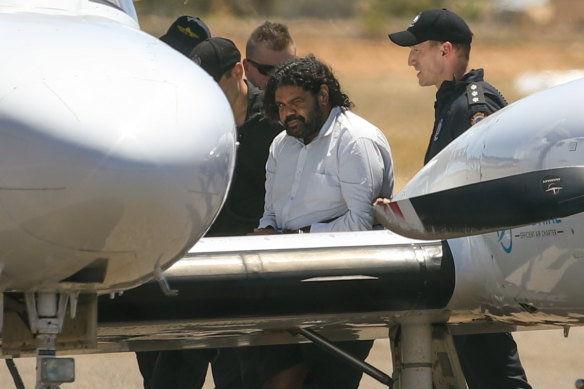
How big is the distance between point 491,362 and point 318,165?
1.53 metres

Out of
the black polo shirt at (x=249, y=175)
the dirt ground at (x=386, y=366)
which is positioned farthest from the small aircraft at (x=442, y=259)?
the dirt ground at (x=386, y=366)

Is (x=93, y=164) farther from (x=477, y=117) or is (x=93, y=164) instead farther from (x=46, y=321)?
(x=477, y=117)

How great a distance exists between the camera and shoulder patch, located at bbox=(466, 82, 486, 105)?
622 centimetres

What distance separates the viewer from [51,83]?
3695 mm

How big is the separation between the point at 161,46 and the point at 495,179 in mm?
1605

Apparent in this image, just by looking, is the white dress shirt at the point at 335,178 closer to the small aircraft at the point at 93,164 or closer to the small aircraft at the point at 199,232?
the small aircraft at the point at 199,232

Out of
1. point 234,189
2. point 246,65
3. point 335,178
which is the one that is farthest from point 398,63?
point 335,178

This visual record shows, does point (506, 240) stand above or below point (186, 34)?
below

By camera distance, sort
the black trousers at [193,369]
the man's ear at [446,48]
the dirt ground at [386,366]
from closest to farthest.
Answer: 1. the man's ear at [446,48]
2. the black trousers at [193,369]
3. the dirt ground at [386,366]

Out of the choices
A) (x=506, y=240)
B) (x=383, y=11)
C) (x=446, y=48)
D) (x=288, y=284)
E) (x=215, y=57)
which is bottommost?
(x=288, y=284)

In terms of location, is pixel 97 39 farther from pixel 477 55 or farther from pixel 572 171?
pixel 477 55

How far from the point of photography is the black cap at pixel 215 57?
7.13 m

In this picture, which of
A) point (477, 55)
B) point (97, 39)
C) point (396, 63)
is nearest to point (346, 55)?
point (396, 63)

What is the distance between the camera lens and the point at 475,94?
626cm
